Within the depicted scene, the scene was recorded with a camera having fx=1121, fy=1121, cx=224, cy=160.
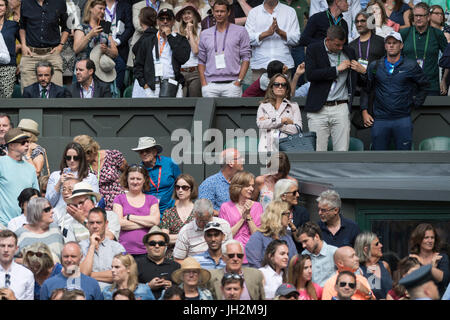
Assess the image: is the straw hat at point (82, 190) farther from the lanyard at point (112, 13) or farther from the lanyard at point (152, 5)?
the lanyard at point (152, 5)

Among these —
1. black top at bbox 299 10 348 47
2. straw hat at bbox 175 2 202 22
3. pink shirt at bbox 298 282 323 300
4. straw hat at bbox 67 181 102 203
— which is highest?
straw hat at bbox 175 2 202 22

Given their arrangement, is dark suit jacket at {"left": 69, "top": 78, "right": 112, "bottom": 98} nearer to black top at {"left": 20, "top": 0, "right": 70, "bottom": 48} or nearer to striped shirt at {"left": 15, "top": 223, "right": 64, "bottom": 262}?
black top at {"left": 20, "top": 0, "right": 70, "bottom": 48}

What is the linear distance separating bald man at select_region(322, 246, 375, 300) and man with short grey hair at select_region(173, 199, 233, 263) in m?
1.32

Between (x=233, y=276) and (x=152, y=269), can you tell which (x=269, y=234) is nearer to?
(x=233, y=276)

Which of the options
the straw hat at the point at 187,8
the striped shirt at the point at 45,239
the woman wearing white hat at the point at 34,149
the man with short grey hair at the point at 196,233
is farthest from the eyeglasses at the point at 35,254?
the straw hat at the point at 187,8

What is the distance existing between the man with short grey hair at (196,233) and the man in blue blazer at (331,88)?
3625 mm

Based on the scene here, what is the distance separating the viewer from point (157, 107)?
1652cm

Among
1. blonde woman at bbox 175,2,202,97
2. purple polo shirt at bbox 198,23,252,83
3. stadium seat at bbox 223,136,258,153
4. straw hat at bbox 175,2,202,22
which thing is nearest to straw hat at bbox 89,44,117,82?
blonde woman at bbox 175,2,202,97

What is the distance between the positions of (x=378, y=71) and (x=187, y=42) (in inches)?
113

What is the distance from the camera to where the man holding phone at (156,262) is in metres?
11.6

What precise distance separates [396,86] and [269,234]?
4.21m

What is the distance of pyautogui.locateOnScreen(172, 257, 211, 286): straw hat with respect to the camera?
11.0m
